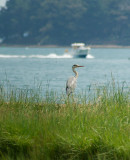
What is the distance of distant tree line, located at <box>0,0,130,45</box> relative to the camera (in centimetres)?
9331

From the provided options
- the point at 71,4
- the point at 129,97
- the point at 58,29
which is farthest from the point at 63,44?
the point at 129,97

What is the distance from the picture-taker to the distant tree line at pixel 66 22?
306 feet

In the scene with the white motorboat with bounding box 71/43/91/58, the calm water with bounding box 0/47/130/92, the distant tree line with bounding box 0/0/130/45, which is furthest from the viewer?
the distant tree line with bounding box 0/0/130/45

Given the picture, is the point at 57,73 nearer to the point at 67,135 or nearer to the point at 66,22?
the point at 67,135

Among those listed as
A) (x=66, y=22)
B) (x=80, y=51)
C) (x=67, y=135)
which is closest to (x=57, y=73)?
(x=80, y=51)

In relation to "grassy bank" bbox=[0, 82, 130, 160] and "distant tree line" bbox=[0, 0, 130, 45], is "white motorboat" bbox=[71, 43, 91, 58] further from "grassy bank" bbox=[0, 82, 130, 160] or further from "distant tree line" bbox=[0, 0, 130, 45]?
"grassy bank" bbox=[0, 82, 130, 160]

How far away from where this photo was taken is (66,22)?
96.2m

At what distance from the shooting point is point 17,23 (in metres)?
99.5

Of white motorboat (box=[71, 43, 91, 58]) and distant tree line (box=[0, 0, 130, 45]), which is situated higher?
distant tree line (box=[0, 0, 130, 45])

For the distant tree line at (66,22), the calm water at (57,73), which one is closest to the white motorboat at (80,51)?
the calm water at (57,73)

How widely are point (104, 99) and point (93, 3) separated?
93972mm

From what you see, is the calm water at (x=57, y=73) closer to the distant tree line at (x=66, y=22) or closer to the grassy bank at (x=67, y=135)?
the grassy bank at (x=67, y=135)

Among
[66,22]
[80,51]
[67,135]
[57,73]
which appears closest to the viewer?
[67,135]

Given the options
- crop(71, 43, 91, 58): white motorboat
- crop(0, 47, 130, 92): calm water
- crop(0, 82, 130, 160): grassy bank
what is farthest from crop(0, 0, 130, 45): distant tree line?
crop(0, 82, 130, 160): grassy bank
